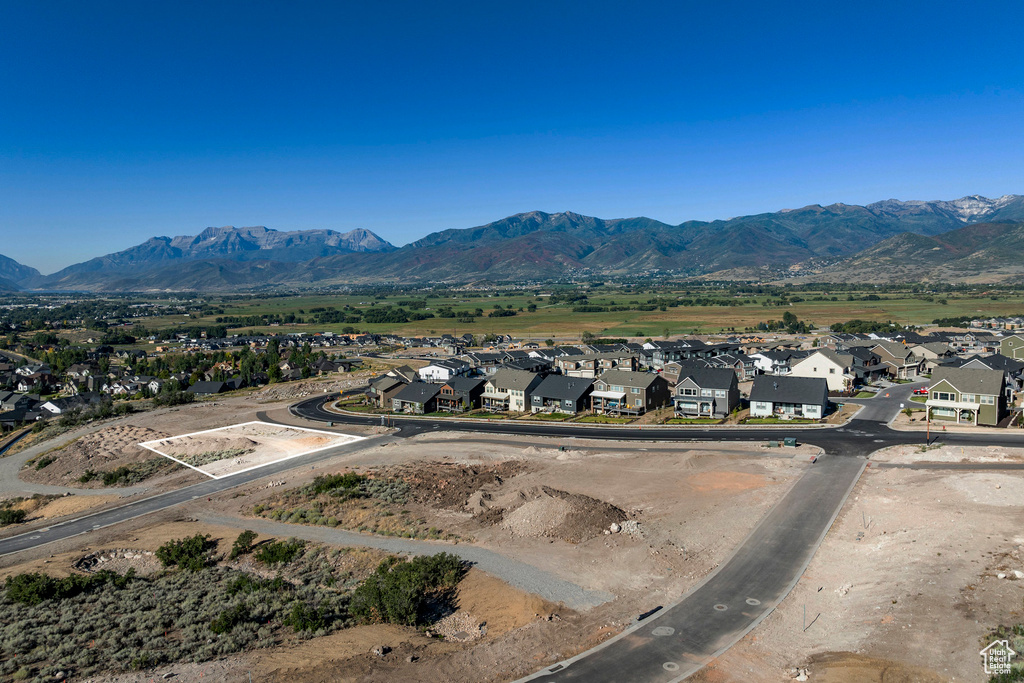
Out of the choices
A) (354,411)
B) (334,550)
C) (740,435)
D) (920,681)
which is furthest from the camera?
(354,411)

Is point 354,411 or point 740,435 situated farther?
point 354,411

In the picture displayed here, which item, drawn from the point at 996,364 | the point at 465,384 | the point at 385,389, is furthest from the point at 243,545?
the point at 996,364

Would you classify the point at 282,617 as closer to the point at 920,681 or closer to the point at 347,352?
the point at 920,681

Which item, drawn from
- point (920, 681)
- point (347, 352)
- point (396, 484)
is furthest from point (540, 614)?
point (347, 352)

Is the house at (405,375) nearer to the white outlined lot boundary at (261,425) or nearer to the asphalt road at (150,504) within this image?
the white outlined lot boundary at (261,425)

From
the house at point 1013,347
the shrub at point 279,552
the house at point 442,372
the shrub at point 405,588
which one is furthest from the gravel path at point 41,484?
the house at point 1013,347

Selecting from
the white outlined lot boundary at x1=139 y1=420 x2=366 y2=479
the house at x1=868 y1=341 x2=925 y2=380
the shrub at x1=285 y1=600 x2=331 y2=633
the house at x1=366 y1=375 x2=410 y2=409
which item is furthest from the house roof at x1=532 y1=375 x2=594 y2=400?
the shrub at x1=285 y1=600 x2=331 y2=633
